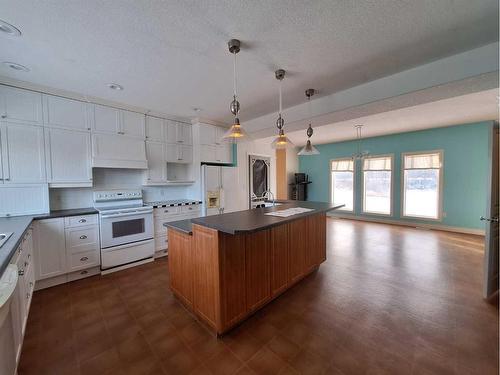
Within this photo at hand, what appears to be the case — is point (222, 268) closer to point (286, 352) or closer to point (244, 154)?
point (286, 352)

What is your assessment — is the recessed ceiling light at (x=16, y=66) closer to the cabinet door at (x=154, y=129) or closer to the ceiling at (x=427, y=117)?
the cabinet door at (x=154, y=129)

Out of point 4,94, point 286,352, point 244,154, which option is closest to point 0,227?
point 4,94

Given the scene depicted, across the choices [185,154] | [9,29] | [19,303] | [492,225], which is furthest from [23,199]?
[492,225]

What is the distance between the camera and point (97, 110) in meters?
3.07

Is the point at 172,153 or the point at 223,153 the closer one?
the point at 172,153

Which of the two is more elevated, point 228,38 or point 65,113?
point 228,38

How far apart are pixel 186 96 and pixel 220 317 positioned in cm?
277

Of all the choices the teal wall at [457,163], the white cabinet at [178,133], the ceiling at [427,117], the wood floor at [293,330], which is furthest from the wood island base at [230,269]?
the teal wall at [457,163]

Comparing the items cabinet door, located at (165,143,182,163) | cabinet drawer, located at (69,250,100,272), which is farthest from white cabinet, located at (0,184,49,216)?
cabinet door, located at (165,143,182,163)

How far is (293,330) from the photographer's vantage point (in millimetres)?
1828

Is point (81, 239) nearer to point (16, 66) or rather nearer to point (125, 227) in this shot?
point (125, 227)

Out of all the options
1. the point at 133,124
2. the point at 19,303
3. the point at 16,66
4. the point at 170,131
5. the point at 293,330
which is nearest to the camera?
the point at 19,303

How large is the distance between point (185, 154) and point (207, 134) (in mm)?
597

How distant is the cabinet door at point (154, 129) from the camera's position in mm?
3607
